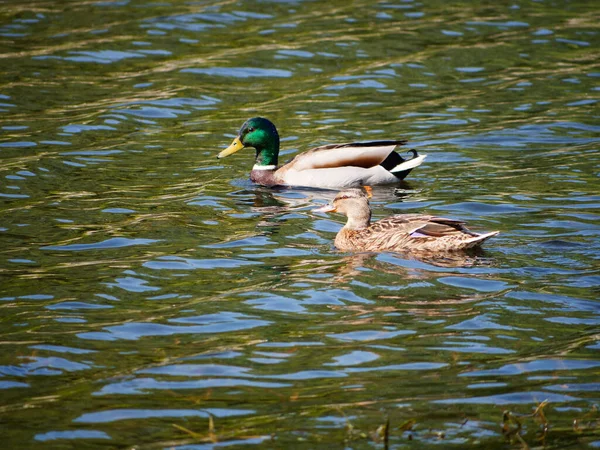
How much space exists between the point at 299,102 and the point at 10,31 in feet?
20.3

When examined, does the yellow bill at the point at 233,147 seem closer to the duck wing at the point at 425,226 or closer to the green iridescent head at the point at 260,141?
the green iridescent head at the point at 260,141

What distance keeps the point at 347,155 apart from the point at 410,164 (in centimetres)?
80

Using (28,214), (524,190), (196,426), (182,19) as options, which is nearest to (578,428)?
(196,426)

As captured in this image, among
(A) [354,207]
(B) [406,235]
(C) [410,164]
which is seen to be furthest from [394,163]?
(B) [406,235]

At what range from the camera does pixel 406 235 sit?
934cm

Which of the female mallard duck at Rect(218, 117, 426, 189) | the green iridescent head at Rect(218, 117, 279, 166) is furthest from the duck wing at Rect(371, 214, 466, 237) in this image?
the green iridescent head at Rect(218, 117, 279, 166)

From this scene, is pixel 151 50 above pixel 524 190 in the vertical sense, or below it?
above

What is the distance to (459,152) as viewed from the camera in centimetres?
1312

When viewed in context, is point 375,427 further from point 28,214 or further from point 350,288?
point 28,214

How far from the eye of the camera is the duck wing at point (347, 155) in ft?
40.6

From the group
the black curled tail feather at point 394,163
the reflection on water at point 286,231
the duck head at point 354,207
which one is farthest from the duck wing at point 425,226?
the black curled tail feather at point 394,163

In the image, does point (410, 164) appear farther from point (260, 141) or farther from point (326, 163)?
point (260, 141)

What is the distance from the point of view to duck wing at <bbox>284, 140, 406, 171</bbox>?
→ 40.6ft

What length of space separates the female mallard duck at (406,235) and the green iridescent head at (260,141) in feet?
11.5
